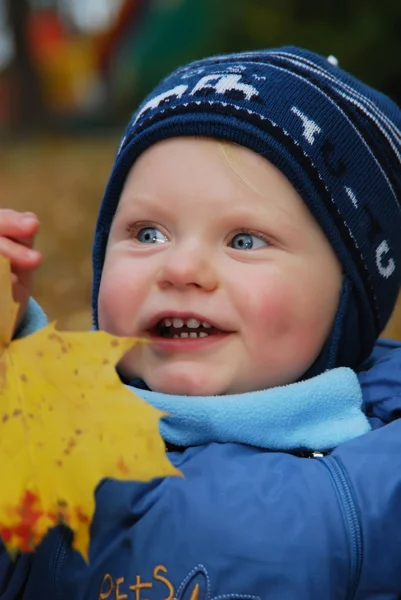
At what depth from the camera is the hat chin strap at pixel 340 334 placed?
145 cm

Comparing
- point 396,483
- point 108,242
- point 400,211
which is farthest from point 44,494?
point 400,211

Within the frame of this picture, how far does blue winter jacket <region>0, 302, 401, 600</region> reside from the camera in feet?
3.77

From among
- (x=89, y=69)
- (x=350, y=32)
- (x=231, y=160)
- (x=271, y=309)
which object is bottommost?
(x=89, y=69)

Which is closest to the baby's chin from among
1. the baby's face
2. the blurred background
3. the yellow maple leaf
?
the baby's face

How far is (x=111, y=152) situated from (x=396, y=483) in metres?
5.63

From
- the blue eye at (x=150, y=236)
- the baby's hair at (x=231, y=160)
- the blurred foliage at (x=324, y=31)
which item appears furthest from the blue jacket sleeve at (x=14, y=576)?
the blurred foliage at (x=324, y=31)

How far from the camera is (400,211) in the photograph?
1.57 meters

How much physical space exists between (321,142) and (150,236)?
1.01 feet

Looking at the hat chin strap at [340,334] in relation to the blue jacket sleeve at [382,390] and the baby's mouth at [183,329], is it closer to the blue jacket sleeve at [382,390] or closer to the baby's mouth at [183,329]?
the blue jacket sleeve at [382,390]

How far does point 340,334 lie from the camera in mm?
1460

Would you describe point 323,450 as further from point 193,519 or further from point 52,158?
point 52,158

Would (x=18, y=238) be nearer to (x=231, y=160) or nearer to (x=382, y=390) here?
(x=231, y=160)

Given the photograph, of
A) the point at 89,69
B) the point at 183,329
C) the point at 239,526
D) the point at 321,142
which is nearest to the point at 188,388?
the point at 183,329

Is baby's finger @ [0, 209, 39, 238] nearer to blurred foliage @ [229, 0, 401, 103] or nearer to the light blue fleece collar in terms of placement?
the light blue fleece collar
